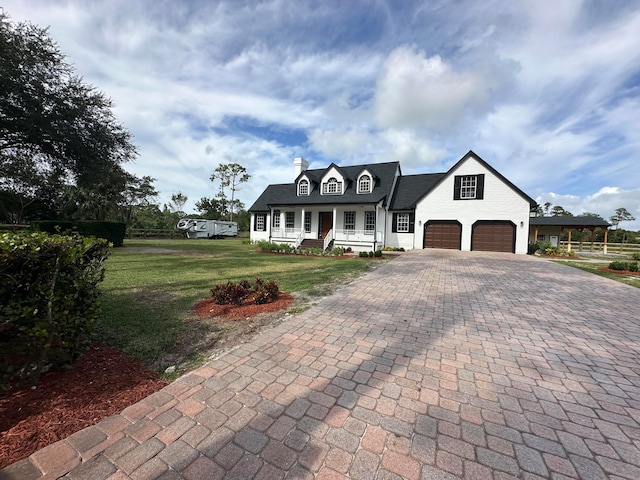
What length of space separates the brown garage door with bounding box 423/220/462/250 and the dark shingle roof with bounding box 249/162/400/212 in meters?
4.17

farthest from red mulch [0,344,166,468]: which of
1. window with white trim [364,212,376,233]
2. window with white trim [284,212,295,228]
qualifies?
window with white trim [284,212,295,228]

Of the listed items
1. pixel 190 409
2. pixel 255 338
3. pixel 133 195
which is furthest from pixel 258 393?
pixel 133 195

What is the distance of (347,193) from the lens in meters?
21.5

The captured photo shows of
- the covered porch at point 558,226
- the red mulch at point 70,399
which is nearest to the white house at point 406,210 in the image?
the covered porch at point 558,226

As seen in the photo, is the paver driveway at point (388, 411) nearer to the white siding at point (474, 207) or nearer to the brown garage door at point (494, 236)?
the brown garage door at point (494, 236)

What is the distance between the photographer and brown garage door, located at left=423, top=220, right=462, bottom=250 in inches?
762

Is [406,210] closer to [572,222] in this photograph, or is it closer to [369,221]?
[369,221]

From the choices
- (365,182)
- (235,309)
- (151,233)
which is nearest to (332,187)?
(365,182)

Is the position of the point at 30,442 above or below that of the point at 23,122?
below

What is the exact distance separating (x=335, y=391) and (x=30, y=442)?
226 cm

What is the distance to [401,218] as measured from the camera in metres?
21.1

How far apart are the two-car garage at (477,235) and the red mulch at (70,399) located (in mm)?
20056

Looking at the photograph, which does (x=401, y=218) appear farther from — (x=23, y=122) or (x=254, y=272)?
(x=23, y=122)

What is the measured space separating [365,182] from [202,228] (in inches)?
899
